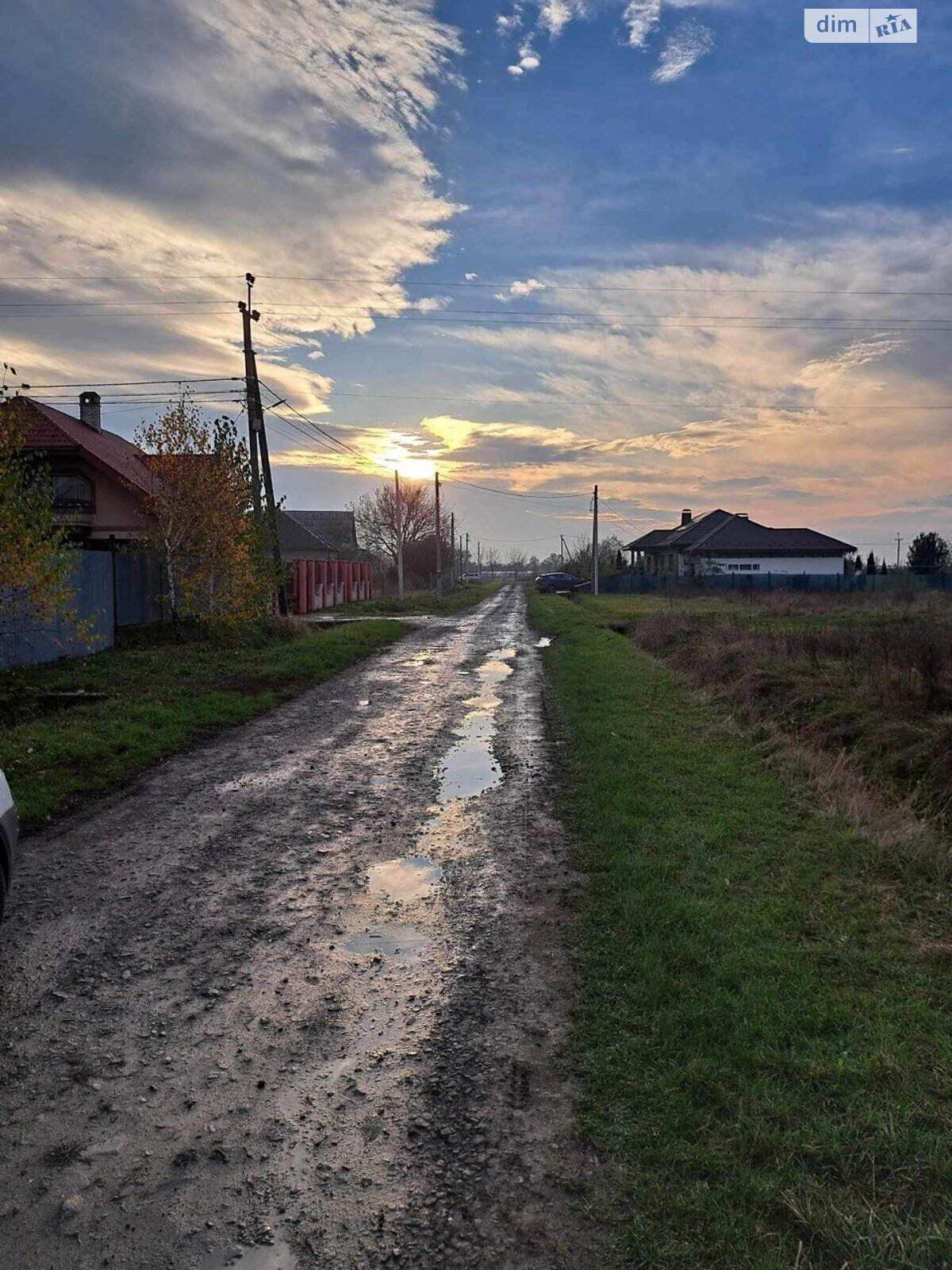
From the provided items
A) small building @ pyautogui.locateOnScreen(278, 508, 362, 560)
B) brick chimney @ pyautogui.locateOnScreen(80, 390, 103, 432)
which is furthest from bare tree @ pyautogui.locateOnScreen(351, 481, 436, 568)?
brick chimney @ pyautogui.locateOnScreen(80, 390, 103, 432)

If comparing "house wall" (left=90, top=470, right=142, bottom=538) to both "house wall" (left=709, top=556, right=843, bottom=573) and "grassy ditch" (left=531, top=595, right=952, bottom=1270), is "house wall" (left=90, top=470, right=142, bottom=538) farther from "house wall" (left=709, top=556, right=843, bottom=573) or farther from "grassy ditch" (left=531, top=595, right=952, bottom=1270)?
"house wall" (left=709, top=556, right=843, bottom=573)

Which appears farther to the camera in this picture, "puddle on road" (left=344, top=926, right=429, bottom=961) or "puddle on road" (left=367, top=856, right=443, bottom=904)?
"puddle on road" (left=367, top=856, right=443, bottom=904)

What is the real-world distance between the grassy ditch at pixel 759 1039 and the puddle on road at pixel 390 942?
85 cm

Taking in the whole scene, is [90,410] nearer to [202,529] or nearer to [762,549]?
[202,529]

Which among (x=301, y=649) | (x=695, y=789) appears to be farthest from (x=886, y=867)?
(x=301, y=649)

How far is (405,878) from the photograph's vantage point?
17.8ft

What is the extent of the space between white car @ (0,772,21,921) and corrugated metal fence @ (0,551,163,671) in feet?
26.3

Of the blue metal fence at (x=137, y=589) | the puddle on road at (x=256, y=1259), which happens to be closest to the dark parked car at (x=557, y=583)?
the blue metal fence at (x=137, y=589)

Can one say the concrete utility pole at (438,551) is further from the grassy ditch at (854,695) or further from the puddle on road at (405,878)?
the puddle on road at (405,878)

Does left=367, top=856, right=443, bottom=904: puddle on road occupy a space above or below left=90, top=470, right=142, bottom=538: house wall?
below

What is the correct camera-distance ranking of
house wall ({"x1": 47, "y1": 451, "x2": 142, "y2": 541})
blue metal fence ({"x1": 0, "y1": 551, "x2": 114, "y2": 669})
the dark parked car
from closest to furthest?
blue metal fence ({"x1": 0, "y1": 551, "x2": 114, "y2": 669}) < house wall ({"x1": 47, "y1": 451, "x2": 142, "y2": 541}) < the dark parked car

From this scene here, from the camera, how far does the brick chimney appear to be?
2989cm

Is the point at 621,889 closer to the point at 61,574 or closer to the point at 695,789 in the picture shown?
the point at 695,789

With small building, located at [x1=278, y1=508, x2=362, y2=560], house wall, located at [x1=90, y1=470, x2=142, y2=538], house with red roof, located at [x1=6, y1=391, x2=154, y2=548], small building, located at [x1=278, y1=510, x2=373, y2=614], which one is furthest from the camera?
small building, located at [x1=278, y1=508, x2=362, y2=560]
